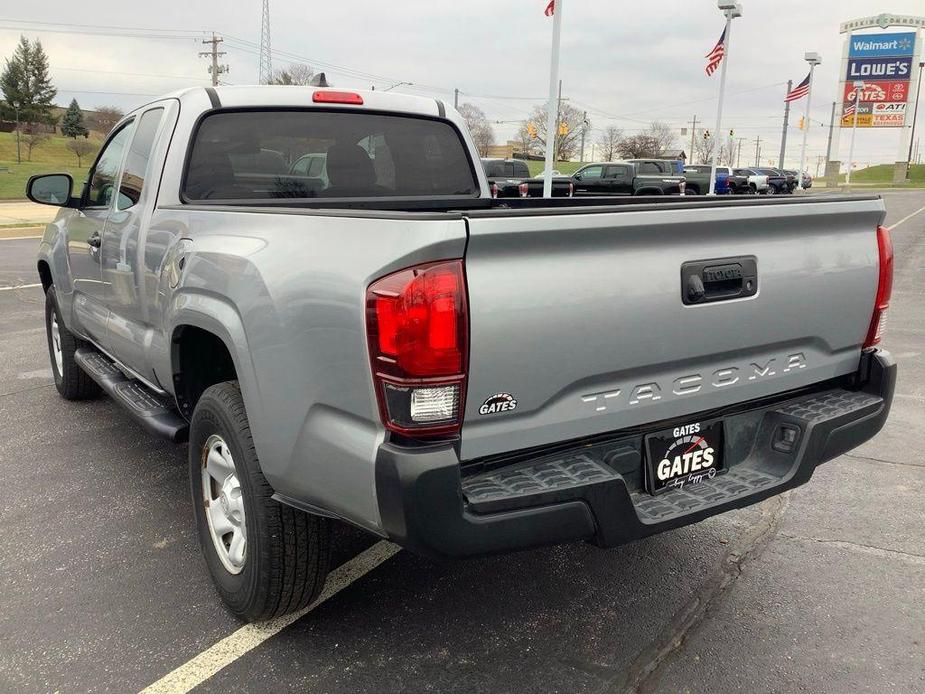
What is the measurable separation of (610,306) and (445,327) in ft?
1.77

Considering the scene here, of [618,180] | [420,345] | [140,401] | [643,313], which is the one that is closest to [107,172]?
[140,401]

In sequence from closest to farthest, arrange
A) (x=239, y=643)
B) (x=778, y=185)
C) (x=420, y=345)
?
(x=420, y=345) < (x=239, y=643) < (x=778, y=185)

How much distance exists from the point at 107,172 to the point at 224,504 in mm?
2575

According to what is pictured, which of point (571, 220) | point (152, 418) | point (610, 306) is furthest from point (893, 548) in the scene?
point (152, 418)

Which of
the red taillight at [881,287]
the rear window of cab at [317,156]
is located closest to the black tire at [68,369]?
the rear window of cab at [317,156]

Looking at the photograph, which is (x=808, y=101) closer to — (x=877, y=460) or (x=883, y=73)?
(x=883, y=73)

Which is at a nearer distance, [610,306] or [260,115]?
[610,306]

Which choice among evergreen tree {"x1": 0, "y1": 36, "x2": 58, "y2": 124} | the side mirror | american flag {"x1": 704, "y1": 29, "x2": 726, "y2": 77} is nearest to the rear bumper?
the side mirror

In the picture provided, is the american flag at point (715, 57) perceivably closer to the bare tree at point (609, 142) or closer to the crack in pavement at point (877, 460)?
the crack in pavement at point (877, 460)

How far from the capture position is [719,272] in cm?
249

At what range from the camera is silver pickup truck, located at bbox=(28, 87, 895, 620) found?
206cm

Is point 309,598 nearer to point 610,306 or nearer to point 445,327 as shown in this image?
point 445,327

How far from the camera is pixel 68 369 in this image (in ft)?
18.2

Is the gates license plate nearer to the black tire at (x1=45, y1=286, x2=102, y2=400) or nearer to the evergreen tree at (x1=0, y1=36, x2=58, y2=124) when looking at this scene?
the black tire at (x1=45, y1=286, x2=102, y2=400)
